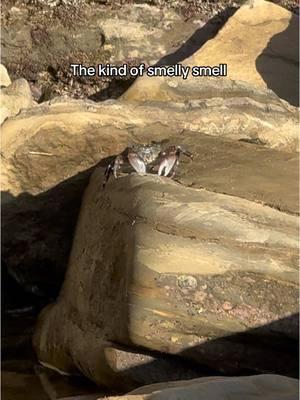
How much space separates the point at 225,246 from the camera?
13.4 feet

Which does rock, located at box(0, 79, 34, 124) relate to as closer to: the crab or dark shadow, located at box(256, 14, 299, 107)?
the crab

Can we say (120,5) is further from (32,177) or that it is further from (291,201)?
(291,201)

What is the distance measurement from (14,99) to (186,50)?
1.91 m

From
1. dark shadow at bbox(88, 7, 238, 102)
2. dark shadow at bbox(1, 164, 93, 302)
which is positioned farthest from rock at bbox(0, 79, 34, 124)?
dark shadow at bbox(88, 7, 238, 102)

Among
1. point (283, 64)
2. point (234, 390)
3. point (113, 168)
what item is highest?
point (283, 64)

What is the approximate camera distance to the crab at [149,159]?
4941mm

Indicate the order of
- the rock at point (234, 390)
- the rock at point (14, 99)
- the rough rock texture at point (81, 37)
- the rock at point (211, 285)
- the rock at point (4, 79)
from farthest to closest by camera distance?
1. the rough rock texture at point (81, 37)
2. the rock at point (4, 79)
3. the rock at point (14, 99)
4. the rock at point (211, 285)
5. the rock at point (234, 390)

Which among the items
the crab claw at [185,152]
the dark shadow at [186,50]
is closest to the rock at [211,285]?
the crab claw at [185,152]

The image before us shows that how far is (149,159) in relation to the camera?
5.11 meters

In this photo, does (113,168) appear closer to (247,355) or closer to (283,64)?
(247,355)

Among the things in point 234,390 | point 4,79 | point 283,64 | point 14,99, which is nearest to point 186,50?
point 283,64

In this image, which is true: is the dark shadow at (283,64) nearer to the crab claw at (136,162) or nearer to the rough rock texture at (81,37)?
the rough rock texture at (81,37)

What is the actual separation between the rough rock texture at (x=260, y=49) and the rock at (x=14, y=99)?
121 cm

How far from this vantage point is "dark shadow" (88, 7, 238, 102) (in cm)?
735
